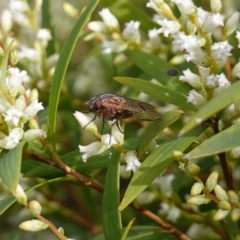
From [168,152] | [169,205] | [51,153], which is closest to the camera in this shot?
[168,152]

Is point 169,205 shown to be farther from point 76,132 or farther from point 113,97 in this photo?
point 76,132

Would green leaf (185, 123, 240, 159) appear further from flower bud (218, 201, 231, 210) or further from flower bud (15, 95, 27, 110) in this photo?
flower bud (15, 95, 27, 110)

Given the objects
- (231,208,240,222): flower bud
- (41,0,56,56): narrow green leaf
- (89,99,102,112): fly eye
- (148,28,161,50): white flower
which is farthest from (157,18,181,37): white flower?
(41,0,56,56): narrow green leaf

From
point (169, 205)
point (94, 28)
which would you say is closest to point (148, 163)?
point (169, 205)

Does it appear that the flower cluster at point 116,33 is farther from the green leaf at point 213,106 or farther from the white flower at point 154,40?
the green leaf at point 213,106

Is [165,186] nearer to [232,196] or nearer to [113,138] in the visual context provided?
[232,196]
